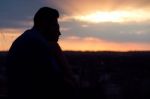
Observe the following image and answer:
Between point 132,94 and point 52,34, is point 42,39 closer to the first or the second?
point 52,34

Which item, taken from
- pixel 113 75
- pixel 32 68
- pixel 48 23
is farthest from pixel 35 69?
pixel 113 75

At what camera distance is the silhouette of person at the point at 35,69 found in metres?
5.18

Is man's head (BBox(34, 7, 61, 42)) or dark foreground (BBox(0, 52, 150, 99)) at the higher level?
man's head (BBox(34, 7, 61, 42))

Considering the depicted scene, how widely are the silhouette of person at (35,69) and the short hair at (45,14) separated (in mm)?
193

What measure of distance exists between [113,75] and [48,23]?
846cm

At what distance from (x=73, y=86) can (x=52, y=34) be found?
586mm

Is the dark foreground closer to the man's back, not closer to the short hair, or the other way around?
the short hair

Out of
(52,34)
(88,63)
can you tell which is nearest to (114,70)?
(88,63)

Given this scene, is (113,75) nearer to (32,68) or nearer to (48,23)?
(48,23)

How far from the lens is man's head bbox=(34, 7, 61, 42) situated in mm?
5445

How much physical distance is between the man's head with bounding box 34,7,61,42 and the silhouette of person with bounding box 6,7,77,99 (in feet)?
0.55

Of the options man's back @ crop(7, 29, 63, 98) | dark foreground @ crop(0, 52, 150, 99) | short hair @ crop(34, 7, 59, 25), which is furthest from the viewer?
dark foreground @ crop(0, 52, 150, 99)

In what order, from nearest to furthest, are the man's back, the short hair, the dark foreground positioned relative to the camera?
the man's back, the short hair, the dark foreground

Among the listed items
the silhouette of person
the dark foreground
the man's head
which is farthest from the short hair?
the dark foreground
